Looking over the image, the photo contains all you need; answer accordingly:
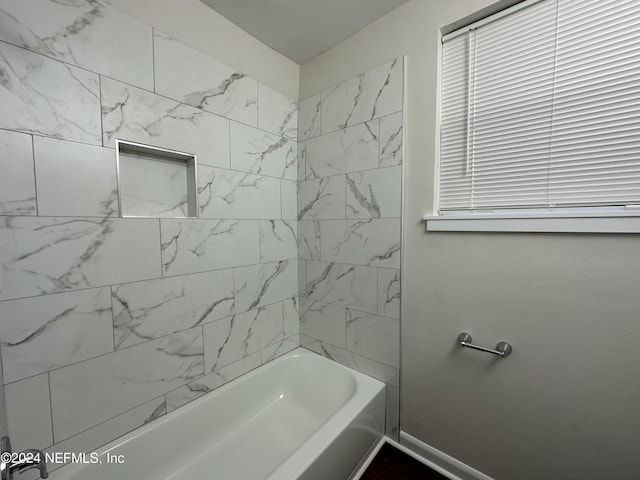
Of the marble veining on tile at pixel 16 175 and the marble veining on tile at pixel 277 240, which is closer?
the marble veining on tile at pixel 16 175

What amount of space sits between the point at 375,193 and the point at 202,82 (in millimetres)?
1135

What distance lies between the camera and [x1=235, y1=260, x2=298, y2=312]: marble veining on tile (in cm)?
162

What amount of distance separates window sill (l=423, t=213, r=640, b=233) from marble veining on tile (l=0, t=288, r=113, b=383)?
5.24ft

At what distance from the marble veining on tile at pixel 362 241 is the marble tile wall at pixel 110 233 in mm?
26

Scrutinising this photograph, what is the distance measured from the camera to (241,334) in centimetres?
162

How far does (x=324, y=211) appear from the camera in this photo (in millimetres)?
1774

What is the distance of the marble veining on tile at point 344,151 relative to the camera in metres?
1.53

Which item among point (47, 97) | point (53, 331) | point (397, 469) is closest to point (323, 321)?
point (397, 469)

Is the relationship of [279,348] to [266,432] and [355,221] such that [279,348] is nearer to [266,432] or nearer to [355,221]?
[266,432]

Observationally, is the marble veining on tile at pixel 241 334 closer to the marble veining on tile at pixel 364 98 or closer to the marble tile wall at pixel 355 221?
the marble tile wall at pixel 355 221

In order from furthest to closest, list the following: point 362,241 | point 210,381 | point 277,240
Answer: point 277,240 → point 362,241 → point 210,381

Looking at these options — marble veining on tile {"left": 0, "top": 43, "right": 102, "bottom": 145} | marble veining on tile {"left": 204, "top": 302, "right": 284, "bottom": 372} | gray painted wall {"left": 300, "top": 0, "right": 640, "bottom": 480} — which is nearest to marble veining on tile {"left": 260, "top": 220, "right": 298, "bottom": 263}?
marble veining on tile {"left": 204, "top": 302, "right": 284, "bottom": 372}

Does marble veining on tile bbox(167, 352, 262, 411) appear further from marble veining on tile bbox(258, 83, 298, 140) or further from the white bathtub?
marble veining on tile bbox(258, 83, 298, 140)

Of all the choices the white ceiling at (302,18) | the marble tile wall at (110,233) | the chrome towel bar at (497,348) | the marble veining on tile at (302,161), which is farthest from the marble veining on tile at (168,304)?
the white ceiling at (302,18)
